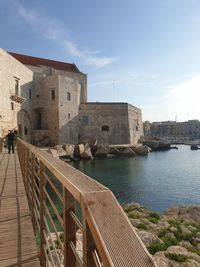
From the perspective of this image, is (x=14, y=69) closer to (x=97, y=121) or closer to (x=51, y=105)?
(x=51, y=105)

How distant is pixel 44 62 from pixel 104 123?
1510 cm

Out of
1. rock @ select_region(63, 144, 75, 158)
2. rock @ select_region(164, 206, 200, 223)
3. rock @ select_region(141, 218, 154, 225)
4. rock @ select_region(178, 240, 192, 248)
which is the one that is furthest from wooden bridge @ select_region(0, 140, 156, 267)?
rock @ select_region(63, 144, 75, 158)

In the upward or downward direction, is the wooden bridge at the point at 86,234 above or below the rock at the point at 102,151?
above

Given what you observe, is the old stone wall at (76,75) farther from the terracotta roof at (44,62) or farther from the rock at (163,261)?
the rock at (163,261)

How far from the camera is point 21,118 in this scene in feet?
99.1

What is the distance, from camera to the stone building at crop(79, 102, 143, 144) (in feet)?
124

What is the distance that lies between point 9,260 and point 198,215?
29.3ft

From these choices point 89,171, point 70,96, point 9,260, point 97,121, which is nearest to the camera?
point 9,260

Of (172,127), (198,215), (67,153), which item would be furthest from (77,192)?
(172,127)

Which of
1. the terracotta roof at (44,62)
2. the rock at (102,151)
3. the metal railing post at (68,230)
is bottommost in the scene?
the rock at (102,151)

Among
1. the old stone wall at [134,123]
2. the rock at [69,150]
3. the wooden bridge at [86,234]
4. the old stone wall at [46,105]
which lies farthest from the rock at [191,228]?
the old stone wall at [134,123]

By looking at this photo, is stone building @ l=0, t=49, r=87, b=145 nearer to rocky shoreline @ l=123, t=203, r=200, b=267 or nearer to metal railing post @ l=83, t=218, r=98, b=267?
rocky shoreline @ l=123, t=203, r=200, b=267

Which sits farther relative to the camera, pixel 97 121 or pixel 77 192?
pixel 97 121

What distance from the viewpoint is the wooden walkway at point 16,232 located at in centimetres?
249
